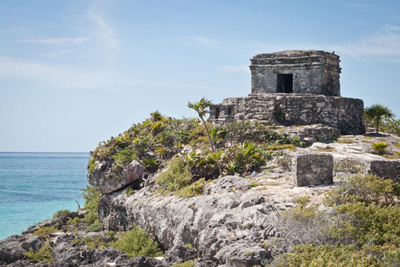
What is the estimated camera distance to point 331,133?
18484 millimetres

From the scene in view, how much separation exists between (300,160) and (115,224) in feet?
30.6

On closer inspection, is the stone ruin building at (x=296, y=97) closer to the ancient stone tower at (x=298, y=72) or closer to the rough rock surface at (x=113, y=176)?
the ancient stone tower at (x=298, y=72)

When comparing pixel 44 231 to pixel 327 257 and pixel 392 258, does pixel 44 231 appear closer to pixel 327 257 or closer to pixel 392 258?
pixel 327 257

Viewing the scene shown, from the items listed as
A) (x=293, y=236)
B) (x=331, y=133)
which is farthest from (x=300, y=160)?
(x=331, y=133)

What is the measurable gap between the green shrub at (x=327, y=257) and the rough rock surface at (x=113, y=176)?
34.8ft

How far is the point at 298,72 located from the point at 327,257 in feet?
47.7

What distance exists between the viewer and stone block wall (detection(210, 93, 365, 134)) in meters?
19.6

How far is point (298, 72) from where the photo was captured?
21109 millimetres

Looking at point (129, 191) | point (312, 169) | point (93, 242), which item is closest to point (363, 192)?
point (312, 169)

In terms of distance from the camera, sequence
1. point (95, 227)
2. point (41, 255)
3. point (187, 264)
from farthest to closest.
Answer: point (95, 227) < point (41, 255) < point (187, 264)

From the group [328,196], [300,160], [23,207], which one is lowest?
[23,207]

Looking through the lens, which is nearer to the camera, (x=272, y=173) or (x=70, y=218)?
(x=272, y=173)

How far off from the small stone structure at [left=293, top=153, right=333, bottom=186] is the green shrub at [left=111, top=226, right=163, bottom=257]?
16.4 ft

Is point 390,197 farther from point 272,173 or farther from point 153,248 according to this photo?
point 153,248
